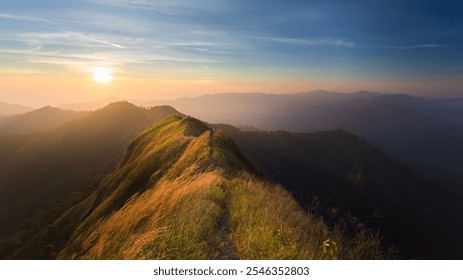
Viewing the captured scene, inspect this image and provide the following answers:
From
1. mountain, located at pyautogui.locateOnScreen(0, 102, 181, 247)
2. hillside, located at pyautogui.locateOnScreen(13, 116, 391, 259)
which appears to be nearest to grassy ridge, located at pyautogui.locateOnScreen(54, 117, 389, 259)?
hillside, located at pyautogui.locateOnScreen(13, 116, 391, 259)

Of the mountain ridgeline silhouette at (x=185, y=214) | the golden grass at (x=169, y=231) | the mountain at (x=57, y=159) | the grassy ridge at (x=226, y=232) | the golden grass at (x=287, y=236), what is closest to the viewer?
the golden grass at (x=169, y=231)

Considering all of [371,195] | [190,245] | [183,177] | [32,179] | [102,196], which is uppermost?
[190,245]

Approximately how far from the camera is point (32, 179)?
138m

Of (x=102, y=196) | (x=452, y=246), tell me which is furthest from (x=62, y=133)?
(x=452, y=246)

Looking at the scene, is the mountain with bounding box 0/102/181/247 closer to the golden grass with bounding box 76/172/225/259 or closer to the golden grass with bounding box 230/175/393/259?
the golden grass with bounding box 76/172/225/259

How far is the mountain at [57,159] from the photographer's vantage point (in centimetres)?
10962

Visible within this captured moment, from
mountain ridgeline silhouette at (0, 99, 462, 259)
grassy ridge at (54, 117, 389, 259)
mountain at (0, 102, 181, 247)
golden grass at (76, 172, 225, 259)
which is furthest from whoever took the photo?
mountain at (0, 102, 181, 247)

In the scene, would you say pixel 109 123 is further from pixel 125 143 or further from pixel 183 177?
pixel 183 177

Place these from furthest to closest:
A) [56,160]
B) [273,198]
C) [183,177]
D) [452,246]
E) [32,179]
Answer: [452,246] → [56,160] → [32,179] → [183,177] → [273,198]

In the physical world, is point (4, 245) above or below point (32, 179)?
above

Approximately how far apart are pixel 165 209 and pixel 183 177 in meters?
4.88

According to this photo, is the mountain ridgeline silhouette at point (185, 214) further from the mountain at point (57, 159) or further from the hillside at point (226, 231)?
the mountain at point (57, 159)

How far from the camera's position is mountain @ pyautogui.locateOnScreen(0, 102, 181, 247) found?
360 ft

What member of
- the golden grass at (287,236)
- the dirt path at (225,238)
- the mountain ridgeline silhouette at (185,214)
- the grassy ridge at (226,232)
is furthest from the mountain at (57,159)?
the golden grass at (287,236)
